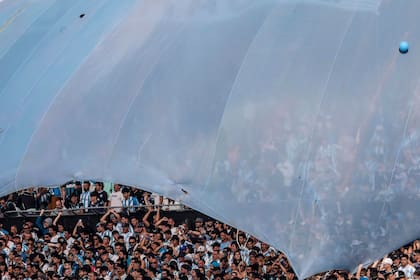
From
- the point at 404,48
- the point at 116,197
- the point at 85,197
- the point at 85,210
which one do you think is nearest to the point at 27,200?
the point at 85,197

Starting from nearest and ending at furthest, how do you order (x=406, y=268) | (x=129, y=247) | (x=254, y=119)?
(x=254, y=119) → (x=406, y=268) → (x=129, y=247)

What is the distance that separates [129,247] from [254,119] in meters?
5.07

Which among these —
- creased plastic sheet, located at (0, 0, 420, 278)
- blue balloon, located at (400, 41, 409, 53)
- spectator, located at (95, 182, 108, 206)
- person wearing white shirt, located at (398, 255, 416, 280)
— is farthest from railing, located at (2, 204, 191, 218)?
blue balloon, located at (400, 41, 409, 53)

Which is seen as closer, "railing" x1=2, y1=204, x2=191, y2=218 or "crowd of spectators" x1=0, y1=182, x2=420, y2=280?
"crowd of spectators" x1=0, y1=182, x2=420, y2=280

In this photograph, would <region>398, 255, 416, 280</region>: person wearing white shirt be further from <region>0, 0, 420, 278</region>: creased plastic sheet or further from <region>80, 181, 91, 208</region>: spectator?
<region>80, 181, 91, 208</region>: spectator

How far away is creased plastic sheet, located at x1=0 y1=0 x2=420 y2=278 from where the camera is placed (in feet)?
44.1

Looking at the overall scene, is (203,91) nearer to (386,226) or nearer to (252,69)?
(252,69)

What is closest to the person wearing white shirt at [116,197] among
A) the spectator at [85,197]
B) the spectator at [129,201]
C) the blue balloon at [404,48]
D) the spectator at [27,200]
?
the spectator at [129,201]

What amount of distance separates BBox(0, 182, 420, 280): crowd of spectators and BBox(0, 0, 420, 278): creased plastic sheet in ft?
6.48

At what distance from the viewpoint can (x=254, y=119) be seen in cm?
1403

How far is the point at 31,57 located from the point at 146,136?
143 inches

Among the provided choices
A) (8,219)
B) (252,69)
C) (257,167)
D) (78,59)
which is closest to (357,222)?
(257,167)

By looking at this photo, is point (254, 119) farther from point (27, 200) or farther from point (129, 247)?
point (27, 200)

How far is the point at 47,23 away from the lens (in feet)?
59.4
